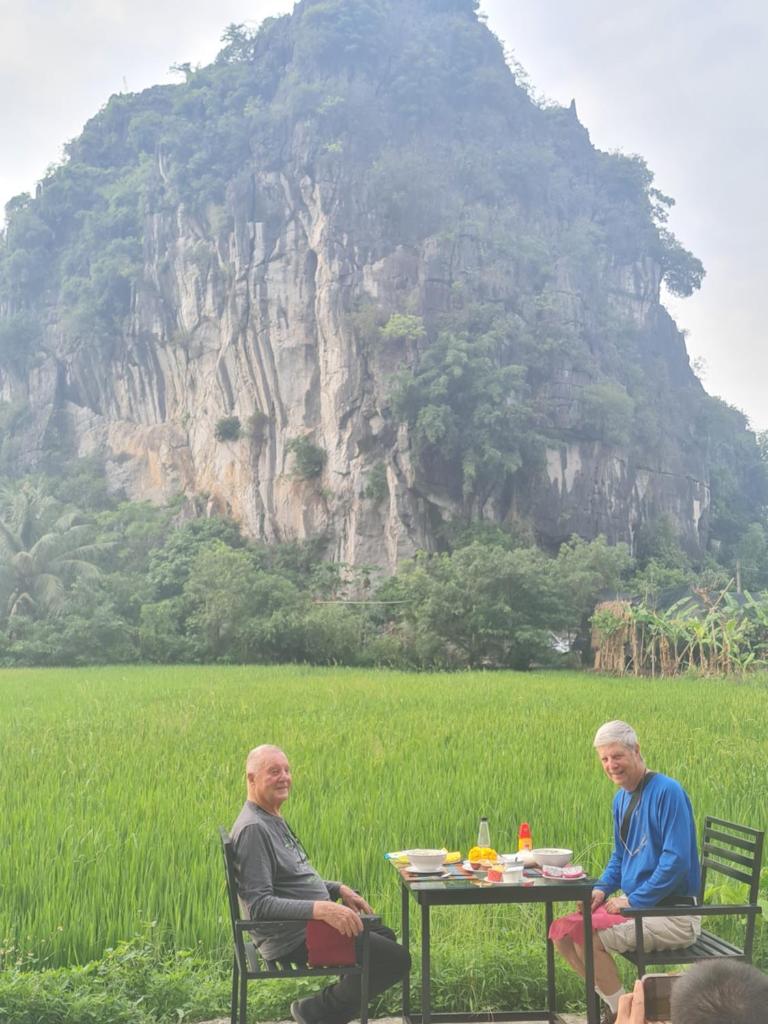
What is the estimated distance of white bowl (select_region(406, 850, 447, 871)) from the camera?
407 centimetres

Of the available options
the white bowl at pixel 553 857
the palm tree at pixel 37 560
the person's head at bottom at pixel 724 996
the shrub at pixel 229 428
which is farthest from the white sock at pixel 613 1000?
the shrub at pixel 229 428

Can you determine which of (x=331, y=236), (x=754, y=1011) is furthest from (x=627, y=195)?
(x=754, y=1011)

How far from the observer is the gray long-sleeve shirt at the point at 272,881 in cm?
387

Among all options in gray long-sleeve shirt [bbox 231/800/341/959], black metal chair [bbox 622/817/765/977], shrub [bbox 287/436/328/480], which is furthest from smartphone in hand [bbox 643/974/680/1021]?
shrub [bbox 287/436/328/480]

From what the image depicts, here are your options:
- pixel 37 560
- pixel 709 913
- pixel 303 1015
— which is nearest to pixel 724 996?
pixel 709 913

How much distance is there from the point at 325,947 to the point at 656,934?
4.16 feet

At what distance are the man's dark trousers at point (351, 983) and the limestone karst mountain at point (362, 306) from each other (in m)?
36.1

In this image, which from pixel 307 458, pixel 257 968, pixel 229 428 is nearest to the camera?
pixel 257 968

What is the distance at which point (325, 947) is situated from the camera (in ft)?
12.8

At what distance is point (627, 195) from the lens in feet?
197

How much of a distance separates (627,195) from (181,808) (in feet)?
190

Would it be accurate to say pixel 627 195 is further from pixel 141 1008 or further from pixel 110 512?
pixel 141 1008

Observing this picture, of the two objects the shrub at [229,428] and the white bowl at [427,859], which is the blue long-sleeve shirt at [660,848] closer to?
the white bowl at [427,859]

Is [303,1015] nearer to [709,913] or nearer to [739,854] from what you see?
[709,913]
